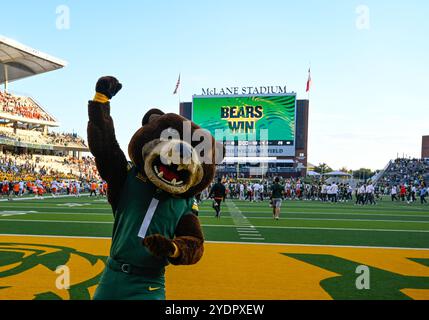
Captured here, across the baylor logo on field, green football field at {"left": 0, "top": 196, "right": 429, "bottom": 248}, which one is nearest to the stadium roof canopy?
green football field at {"left": 0, "top": 196, "right": 429, "bottom": 248}

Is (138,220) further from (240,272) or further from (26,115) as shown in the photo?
(26,115)

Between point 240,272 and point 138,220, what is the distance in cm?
350

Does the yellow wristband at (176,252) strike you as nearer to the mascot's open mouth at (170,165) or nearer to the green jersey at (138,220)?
the green jersey at (138,220)

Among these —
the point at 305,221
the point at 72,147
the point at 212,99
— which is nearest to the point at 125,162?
the point at 305,221

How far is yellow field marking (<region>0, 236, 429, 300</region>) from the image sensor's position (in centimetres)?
439

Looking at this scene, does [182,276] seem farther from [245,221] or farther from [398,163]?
[398,163]

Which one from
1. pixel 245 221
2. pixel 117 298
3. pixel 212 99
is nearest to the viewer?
pixel 117 298

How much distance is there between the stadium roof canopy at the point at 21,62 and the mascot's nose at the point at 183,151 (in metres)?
41.2

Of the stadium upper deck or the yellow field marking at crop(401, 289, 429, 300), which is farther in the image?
the stadium upper deck

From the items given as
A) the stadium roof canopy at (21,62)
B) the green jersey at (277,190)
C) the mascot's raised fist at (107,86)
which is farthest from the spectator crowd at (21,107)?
the mascot's raised fist at (107,86)

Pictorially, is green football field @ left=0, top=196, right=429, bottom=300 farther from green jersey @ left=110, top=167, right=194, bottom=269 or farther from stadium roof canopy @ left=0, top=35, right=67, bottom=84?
stadium roof canopy @ left=0, top=35, right=67, bottom=84

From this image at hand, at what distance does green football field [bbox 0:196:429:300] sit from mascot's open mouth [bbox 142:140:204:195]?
2.50m
